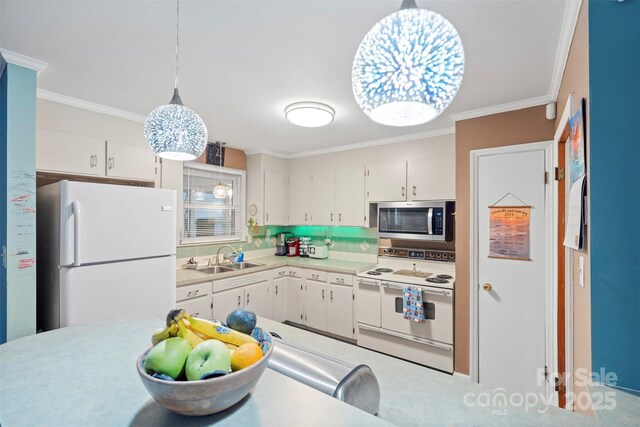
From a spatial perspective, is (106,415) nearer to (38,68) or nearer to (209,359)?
(209,359)

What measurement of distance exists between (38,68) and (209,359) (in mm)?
2160

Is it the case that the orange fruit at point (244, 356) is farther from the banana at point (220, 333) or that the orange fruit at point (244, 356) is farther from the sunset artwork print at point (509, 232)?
the sunset artwork print at point (509, 232)

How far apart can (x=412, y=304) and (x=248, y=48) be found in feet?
8.00

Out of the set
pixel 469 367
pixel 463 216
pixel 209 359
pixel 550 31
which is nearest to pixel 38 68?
pixel 209 359

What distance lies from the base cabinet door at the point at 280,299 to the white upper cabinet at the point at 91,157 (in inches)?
73.2

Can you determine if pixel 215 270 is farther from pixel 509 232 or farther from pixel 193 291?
pixel 509 232

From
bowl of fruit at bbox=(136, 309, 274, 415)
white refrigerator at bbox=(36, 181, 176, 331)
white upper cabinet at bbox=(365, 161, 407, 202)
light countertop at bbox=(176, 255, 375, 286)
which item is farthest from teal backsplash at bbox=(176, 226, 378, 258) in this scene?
bowl of fruit at bbox=(136, 309, 274, 415)

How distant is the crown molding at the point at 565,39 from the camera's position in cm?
120

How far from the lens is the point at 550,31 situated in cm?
141

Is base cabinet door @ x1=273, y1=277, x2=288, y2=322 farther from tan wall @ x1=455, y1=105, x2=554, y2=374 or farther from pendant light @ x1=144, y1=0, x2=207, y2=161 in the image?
pendant light @ x1=144, y1=0, x2=207, y2=161

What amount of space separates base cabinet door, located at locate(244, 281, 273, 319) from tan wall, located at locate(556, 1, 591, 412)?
9.10 ft

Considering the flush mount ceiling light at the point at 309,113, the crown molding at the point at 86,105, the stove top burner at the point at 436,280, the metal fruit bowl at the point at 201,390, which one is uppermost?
the crown molding at the point at 86,105

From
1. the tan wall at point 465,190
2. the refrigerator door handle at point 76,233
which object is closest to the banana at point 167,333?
the refrigerator door handle at point 76,233

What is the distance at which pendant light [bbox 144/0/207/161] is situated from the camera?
4.26 feet
